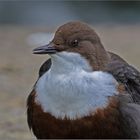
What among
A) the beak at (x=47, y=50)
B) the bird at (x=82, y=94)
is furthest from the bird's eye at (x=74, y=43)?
the beak at (x=47, y=50)

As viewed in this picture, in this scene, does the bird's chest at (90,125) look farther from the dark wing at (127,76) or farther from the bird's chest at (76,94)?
the dark wing at (127,76)

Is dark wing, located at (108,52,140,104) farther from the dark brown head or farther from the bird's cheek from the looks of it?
the bird's cheek

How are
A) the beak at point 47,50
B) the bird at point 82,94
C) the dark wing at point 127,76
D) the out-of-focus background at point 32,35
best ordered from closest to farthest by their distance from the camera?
the beak at point 47,50, the bird at point 82,94, the dark wing at point 127,76, the out-of-focus background at point 32,35

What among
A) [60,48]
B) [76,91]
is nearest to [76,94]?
[76,91]

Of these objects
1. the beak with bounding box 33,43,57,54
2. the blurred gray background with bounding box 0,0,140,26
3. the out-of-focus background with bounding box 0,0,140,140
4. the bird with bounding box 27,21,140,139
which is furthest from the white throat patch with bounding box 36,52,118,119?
the blurred gray background with bounding box 0,0,140,26

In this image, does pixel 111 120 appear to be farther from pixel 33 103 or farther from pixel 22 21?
pixel 22 21

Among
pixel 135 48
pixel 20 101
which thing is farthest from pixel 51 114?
pixel 135 48

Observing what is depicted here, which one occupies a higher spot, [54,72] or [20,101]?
[54,72]
